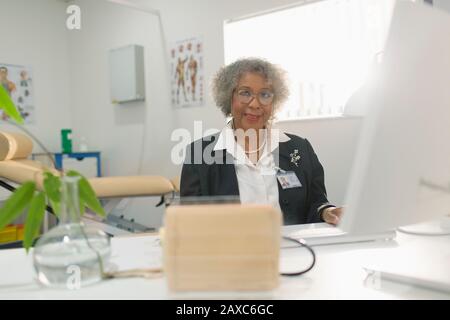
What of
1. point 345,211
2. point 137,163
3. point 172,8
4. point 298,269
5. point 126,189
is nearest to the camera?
point 345,211

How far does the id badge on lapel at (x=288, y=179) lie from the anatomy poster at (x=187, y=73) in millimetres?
1821

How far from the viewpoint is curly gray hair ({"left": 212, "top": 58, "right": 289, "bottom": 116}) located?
1.64 m

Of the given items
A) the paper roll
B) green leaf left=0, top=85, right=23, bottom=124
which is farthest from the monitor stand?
the paper roll

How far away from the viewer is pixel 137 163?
3650 mm

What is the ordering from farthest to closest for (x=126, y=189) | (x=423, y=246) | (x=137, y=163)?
(x=137, y=163), (x=126, y=189), (x=423, y=246)

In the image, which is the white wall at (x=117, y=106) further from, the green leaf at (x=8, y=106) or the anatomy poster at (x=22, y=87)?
the green leaf at (x=8, y=106)

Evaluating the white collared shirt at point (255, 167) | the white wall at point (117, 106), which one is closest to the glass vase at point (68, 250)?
the white collared shirt at point (255, 167)

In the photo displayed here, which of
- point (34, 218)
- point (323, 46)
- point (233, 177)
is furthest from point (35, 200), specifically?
point (323, 46)

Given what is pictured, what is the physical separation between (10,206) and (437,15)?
65cm

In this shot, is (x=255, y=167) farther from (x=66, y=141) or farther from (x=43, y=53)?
(x=43, y=53)

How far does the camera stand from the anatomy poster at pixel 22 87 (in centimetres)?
370

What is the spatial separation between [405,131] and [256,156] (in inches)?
35.6

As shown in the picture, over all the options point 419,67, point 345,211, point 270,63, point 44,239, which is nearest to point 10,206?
point 44,239
